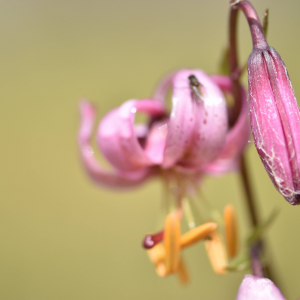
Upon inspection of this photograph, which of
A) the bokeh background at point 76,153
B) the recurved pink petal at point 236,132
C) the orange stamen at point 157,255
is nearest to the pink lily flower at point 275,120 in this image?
the recurved pink petal at point 236,132

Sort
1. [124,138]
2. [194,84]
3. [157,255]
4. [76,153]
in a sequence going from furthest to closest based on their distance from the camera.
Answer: [76,153], [157,255], [124,138], [194,84]

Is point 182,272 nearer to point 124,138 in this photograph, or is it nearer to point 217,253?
point 217,253

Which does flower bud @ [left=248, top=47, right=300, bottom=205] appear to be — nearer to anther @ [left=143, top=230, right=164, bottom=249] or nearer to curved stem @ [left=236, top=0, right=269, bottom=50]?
curved stem @ [left=236, top=0, right=269, bottom=50]

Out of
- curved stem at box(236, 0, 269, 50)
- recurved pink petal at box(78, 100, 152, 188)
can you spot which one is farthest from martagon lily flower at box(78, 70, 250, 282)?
curved stem at box(236, 0, 269, 50)

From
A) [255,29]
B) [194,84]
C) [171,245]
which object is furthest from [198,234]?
[255,29]

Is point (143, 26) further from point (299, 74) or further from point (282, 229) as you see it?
point (282, 229)

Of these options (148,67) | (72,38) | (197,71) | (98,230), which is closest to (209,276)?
(98,230)
